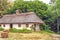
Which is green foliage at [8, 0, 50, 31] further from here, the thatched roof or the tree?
the thatched roof

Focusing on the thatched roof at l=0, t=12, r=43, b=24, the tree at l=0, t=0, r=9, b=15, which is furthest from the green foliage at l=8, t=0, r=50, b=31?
the thatched roof at l=0, t=12, r=43, b=24

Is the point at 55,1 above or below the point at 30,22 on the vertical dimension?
above

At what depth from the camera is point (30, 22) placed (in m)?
41.6

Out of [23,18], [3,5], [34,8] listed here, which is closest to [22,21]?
[23,18]

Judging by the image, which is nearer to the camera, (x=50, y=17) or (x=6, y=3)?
(x=50, y=17)

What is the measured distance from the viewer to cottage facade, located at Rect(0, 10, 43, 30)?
41.9 metres

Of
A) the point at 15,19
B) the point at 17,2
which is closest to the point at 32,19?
the point at 15,19

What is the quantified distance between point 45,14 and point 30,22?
7.29 metres

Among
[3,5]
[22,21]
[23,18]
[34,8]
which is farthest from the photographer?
[3,5]

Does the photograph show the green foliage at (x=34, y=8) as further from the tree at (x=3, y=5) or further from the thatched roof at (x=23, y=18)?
the thatched roof at (x=23, y=18)

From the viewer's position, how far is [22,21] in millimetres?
42781

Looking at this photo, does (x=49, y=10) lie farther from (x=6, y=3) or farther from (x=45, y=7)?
(x=6, y=3)

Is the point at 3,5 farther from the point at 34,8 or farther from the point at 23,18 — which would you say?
the point at 23,18

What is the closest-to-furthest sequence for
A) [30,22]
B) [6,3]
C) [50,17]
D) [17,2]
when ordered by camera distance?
1. [30,22]
2. [50,17]
3. [17,2]
4. [6,3]
